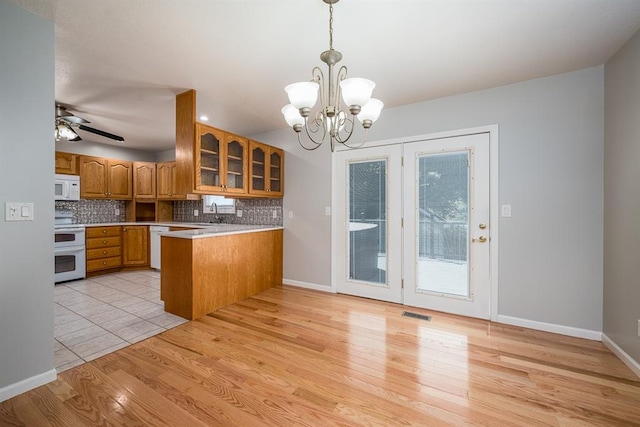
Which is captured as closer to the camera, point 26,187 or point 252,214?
point 26,187

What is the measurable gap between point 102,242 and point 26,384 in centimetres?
361

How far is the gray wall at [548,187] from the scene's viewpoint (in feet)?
7.79

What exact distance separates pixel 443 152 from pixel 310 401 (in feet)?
8.83

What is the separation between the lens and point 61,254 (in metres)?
4.10

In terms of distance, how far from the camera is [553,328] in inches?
99.2

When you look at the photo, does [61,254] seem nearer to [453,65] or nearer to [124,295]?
[124,295]

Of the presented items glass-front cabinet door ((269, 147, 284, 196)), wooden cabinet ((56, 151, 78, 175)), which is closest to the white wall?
wooden cabinet ((56, 151, 78, 175))

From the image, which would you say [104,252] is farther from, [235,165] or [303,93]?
[303,93]

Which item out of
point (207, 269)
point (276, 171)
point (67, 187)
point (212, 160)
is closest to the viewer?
point (207, 269)

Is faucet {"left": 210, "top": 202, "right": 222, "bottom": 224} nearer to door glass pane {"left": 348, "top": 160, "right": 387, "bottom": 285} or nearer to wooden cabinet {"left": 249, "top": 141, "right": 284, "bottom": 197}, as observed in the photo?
wooden cabinet {"left": 249, "top": 141, "right": 284, "bottom": 197}

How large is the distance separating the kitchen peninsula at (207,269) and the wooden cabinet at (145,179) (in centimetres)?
289

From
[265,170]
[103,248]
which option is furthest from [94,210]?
[265,170]

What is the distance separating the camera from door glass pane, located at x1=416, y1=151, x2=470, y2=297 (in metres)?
2.92

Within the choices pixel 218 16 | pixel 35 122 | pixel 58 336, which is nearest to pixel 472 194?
pixel 218 16
